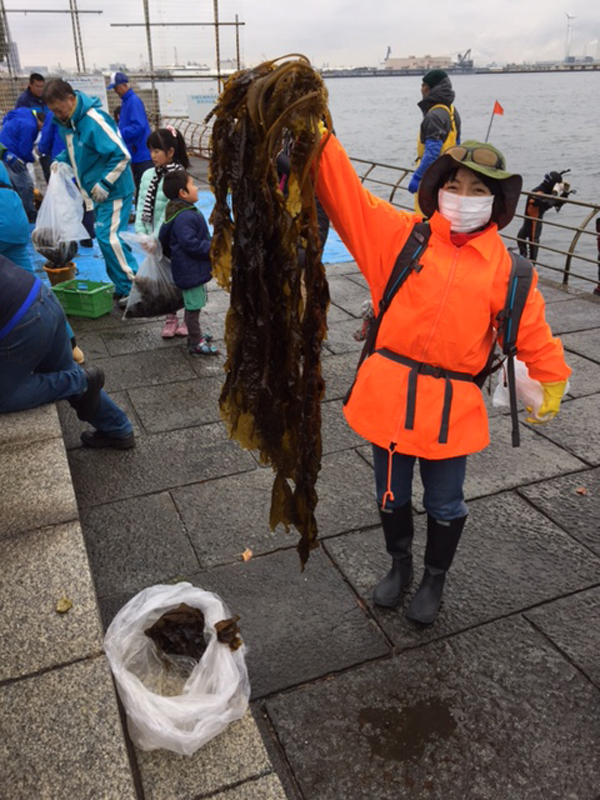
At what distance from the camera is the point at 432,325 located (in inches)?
94.2

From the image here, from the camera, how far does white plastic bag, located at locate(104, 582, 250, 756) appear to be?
2127 millimetres

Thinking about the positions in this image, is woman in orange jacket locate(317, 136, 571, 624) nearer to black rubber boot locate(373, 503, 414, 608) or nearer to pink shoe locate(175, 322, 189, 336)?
black rubber boot locate(373, 503, 414, 608)

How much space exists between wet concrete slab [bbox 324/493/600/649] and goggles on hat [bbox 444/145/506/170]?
6.38 ft

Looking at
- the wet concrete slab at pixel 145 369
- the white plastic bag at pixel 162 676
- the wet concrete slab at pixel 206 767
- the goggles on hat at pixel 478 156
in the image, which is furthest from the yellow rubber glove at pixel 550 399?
the wet concrete slab at pixel 145 369

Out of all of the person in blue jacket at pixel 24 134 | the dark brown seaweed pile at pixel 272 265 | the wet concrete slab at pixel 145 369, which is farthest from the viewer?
the person in blue jacket at pixel 24 134

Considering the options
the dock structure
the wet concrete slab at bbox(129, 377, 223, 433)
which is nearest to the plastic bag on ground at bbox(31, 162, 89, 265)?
the wet concrete slab at bbox(129, 377, 223, 433)

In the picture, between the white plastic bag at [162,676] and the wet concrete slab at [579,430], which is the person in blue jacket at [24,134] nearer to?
the wet concrete slab at [579,430]

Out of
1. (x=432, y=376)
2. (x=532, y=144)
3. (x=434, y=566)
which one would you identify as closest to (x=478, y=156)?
(x=432, y=376)

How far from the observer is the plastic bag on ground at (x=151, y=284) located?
551cm

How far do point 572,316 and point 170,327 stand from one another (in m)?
4.19

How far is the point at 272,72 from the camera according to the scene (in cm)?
180

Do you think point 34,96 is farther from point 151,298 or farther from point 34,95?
point 151,298

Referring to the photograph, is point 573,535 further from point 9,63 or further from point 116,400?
point 9,63

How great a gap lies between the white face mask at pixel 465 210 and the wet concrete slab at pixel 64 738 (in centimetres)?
205
